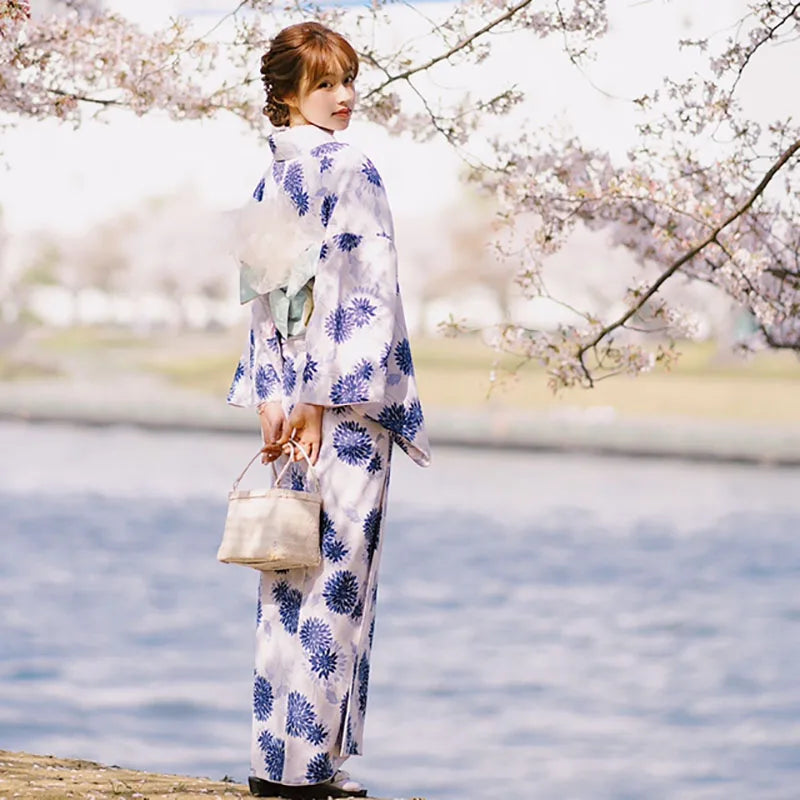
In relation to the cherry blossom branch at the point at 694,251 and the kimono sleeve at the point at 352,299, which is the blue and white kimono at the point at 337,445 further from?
the cherry blossom branch at the point at 694,251

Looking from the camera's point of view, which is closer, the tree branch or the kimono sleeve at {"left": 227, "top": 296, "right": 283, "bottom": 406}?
the kimono sleeve at {"left": 227, "top": 296, "right": 283, "bottom": 406}

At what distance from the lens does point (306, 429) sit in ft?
7.18

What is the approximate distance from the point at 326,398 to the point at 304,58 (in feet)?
1.70

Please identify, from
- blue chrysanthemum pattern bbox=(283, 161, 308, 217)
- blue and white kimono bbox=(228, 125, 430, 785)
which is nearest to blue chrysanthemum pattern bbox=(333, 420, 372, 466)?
blue and white kimono bbox=(228, 125, 430, 785)

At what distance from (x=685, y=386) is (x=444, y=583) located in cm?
1325

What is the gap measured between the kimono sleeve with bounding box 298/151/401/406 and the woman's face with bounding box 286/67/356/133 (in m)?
0.08

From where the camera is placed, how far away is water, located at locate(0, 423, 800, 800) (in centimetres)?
692

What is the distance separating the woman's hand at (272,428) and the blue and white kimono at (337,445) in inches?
0.6

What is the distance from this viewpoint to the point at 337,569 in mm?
2186

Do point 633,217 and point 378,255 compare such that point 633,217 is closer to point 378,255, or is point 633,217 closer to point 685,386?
point 378,255

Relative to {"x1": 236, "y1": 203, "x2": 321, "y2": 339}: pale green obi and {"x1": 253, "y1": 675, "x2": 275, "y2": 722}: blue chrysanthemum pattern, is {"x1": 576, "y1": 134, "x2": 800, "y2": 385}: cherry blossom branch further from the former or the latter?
{"x1": 253, "y1": 675, "x2": 275, "y2": 722}: blue chrysanthemum pattern

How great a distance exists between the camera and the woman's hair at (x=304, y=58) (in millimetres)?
2213

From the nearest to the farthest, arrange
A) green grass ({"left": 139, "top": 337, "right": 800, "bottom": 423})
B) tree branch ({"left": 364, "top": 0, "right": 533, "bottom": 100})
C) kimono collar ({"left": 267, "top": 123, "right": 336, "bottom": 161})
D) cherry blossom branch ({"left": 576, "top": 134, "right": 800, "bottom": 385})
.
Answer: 1. kimono collar ({"left": 267, "top": 123, "right": 336, "bottom": 161})
2. cherry blossom branch ({"left": 576, "top": 134, "right": 800, "bottom": 385})
3. tree branch ({"left": 364, "top": 0, "right": 533, "bottom": 100})
4. green grass ({"left": 139, "top": 337, "right": 800, "bottom": 423})

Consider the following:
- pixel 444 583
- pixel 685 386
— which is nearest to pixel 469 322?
pixel 444 583
